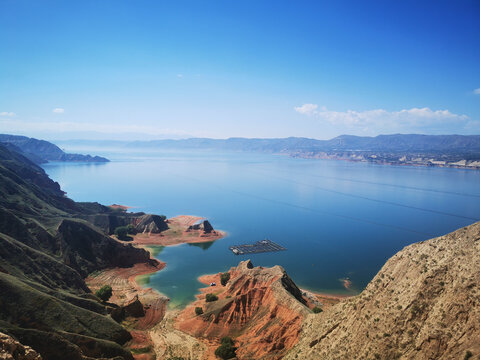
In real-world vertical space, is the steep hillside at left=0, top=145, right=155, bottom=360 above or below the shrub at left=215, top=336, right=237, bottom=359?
above

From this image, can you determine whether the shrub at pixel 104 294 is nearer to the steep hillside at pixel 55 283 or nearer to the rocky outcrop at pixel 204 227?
the steep hillside at pixel 55 283

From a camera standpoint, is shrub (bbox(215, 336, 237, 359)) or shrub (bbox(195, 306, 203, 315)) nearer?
shrub (bbox(215, 336, 237, 359))

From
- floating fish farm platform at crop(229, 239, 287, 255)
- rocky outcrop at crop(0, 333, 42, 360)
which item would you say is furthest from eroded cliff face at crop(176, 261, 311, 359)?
floating fish farm platform at crop(229, 239, 287, 255)

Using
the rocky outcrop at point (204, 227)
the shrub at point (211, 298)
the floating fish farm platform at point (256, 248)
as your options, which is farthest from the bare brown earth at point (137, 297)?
the rocky outcrop at point (204, 227)

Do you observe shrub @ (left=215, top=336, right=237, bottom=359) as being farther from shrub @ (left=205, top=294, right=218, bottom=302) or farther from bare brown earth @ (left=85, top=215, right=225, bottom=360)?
shrub @ (left=205, top=294, right=218, bottom=302)

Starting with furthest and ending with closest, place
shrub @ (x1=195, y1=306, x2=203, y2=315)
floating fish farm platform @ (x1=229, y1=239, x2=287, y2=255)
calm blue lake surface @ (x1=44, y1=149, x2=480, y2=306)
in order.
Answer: floating fish farm platform @ (x1=229, y1=239, x2=287, y2=255) < calm blue lake surface @ (x1=44, y1=149, x2=480, y2=306) < shrub @ (x1=195, y1=306, x2=203, y2=315)

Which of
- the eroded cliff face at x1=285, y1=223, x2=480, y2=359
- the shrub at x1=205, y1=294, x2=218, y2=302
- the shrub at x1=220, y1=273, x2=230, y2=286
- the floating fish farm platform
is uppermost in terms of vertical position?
the eroded cliff face at x1=285, y1=223, x2=480, y2=359

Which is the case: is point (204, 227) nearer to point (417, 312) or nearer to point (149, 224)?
point (149, 224)
